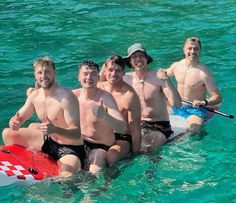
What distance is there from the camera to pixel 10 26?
14320 mm

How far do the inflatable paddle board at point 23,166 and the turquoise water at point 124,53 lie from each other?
0.12 metres

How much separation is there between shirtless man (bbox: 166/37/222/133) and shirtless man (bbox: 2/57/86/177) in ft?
6.93

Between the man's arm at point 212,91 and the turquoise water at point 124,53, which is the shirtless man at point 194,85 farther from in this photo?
the turquoise water at point 124,53

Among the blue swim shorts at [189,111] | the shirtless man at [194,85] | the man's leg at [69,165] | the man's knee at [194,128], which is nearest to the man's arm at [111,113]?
the man's leg at [69,165]

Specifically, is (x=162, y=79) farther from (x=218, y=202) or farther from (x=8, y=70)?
(x=8, y=70)

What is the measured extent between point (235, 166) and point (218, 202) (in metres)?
0.91

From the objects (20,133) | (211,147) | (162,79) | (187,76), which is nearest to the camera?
(20,133)

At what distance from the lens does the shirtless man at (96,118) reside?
615 cm

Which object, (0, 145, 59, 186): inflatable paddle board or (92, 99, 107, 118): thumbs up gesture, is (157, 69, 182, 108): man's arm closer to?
(92, 99, 107, 118): thumbs up gesture

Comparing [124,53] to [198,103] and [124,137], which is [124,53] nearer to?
[198,103]

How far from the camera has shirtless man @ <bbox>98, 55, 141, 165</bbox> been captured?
6379 millimetres

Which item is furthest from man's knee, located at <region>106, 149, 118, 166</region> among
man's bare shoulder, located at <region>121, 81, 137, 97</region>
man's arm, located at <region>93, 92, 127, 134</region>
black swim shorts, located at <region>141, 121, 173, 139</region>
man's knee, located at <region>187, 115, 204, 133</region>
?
man's knee, located at <region>187, 115, 204, 133</region>

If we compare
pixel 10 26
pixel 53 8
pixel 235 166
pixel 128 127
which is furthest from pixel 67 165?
pixel 53 8

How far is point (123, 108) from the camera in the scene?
6.59 metres
